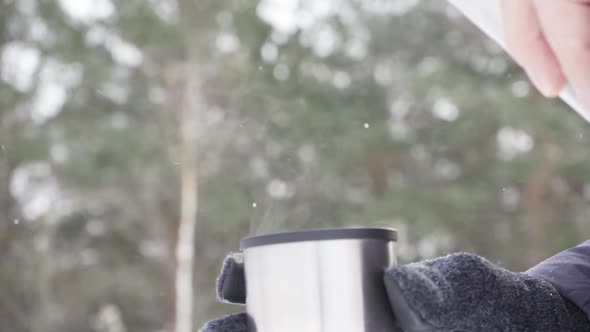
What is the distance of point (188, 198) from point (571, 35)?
4.84 m

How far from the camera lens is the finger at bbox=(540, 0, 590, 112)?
374 millimetres

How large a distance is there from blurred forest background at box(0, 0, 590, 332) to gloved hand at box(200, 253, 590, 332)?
4073mm

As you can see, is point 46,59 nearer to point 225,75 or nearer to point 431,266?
point 225,75

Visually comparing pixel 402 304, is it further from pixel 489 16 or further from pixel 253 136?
pixel 253 136

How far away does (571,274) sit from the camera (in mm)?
524

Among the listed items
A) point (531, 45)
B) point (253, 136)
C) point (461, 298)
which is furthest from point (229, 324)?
point (253, 136)

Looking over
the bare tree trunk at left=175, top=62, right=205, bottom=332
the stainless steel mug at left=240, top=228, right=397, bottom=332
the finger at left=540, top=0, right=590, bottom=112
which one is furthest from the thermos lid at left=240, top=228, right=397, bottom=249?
the bare tree trunk at left=175, top=62, right=205, bottom=332

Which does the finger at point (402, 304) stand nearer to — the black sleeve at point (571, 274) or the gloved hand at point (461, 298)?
the gloved hand at point (461, 298)

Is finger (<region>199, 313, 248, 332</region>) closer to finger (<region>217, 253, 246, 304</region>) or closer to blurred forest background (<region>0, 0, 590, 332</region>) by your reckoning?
finger (<region>217, 253, 246, 304</region>)

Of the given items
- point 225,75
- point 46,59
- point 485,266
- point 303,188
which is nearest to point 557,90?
point 485,266

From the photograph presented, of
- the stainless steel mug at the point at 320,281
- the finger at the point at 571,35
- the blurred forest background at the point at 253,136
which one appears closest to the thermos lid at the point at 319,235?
the stainless steel mug at the point at 320,281

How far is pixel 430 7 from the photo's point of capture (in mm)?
5141

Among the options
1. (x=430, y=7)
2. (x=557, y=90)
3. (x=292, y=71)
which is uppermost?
(x=430, y=7)

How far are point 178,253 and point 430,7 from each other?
8.24ft
